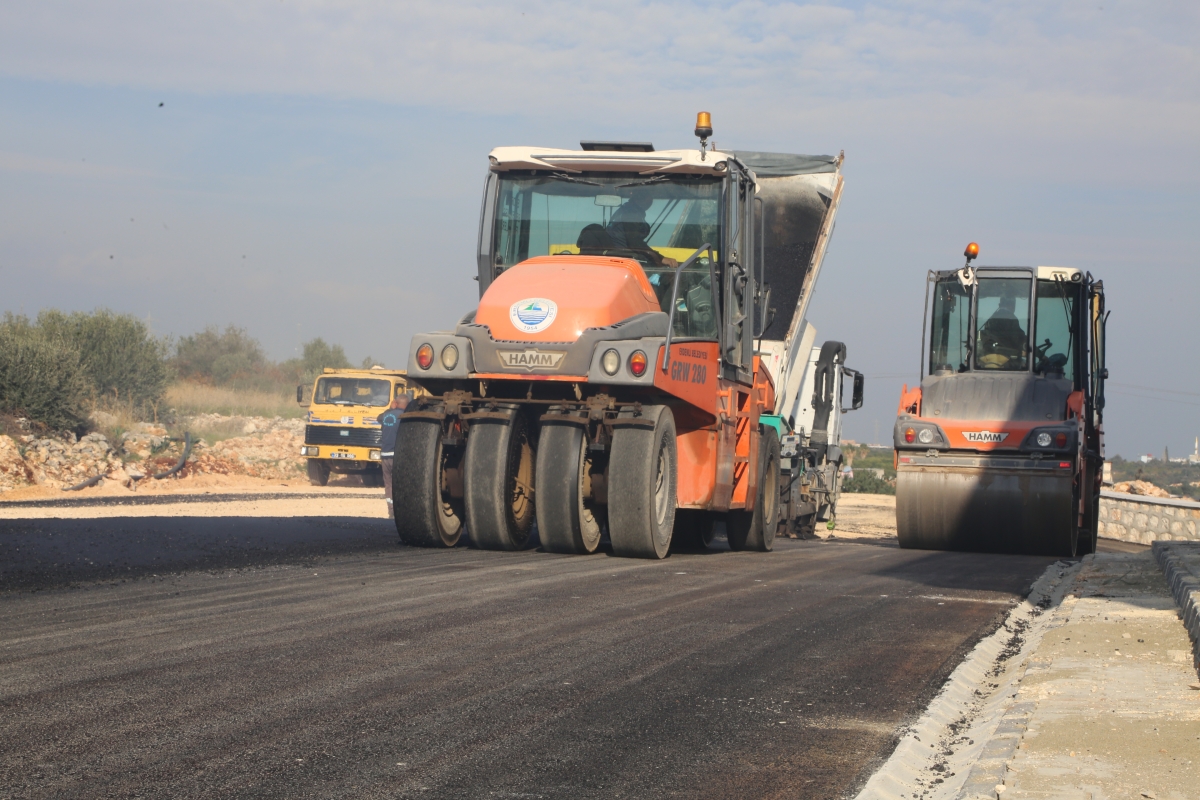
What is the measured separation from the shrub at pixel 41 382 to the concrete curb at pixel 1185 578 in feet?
79.4

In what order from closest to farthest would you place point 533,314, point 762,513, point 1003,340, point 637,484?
point 637,484 → point 533,314 → point 762,513 → point 1003,340

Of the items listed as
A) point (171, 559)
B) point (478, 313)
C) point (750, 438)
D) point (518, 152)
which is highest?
point (518, 152)

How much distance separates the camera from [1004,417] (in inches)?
554

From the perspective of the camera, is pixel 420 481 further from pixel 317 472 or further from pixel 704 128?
pixel 317 472

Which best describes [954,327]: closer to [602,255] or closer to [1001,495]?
[1001,495]

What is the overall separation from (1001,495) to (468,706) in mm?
10292

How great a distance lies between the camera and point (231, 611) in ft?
22.6

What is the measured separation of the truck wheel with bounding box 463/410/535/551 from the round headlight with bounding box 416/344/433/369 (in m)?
0.65

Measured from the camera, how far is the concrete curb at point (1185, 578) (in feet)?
21.2

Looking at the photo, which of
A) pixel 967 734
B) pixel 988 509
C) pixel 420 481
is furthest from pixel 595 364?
pixel 988 509

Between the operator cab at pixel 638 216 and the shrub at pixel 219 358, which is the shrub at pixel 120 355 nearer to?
the shrub at pixel 219 358

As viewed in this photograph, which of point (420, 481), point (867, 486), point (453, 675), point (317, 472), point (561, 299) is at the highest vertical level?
point (561, 299)

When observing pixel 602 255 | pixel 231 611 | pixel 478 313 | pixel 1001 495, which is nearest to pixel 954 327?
pixel 1001 495

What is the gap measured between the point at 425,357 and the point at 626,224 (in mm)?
2342
